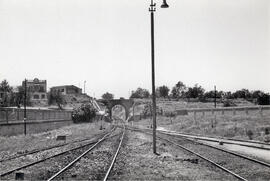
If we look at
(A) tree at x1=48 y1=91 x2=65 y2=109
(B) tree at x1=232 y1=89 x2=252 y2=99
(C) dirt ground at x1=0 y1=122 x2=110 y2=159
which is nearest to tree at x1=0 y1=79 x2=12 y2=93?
(A) tree at x1=48 y1=91 x2=65 y2=109

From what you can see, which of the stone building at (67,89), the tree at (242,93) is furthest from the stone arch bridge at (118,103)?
the tree at (242,93)

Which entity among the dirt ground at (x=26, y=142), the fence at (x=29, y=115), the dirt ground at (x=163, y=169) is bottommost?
the dirt ground at (x=26, y=142)

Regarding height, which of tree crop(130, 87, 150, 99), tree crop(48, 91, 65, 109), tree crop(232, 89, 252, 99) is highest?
tree crop(130, 87, 150, 99)

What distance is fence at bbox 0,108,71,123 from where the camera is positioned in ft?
128

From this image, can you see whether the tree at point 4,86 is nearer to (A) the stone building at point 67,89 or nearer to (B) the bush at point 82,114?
(B) the bush at point 82,114

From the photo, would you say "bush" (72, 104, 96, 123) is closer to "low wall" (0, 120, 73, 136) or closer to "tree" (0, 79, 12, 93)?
"low wall" (0, 120, 73, 136)

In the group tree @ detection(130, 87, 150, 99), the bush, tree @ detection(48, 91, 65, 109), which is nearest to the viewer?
the bush

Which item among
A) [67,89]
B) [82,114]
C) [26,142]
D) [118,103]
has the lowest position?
[26,142]

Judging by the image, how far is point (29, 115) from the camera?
46.3m

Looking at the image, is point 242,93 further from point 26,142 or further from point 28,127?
point 26,142

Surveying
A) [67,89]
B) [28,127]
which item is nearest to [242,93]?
[67,89]

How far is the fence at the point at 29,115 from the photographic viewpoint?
38.9 m

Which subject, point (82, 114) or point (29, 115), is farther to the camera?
point (82, 114)

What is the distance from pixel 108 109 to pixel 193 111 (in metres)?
50.2
